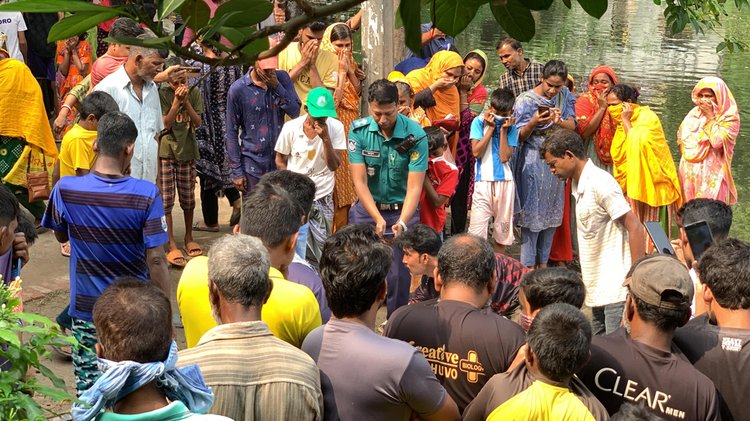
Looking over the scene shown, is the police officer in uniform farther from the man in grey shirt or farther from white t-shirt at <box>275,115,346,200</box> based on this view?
the man in grey shirt

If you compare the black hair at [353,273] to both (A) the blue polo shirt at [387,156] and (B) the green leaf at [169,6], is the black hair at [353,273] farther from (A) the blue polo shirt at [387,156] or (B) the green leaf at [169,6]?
(A) the blue polo shirt at [387,156]

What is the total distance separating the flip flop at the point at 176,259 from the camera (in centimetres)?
705

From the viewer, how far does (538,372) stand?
319 centimetres

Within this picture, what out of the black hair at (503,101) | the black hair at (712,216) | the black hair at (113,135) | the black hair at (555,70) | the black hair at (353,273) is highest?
the black hair at (555,70)

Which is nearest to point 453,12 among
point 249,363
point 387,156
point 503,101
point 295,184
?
point 249,363

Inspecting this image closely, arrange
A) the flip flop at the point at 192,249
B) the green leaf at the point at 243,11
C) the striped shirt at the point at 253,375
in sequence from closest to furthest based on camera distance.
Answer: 1. the green leaf at the point at 243,11
2. the striped shirt at the point at 253,375
3. the flip flop at the point at 192,249

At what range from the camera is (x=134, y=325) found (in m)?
2.73

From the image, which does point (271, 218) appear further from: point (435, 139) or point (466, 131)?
point (466, 131)

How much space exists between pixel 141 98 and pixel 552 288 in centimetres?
345

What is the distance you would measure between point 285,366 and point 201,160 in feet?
15.9

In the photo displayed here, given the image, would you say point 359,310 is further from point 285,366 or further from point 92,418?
point 92,418

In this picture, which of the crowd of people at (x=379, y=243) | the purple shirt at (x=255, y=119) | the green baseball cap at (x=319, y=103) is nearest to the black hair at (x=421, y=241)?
the crowd of people at (x=379, y=243)

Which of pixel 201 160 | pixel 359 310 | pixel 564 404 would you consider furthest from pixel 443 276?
pixel 201 160

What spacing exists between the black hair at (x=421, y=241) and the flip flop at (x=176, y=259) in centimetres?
255
